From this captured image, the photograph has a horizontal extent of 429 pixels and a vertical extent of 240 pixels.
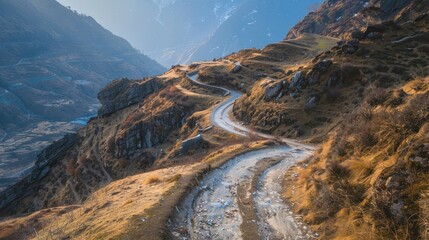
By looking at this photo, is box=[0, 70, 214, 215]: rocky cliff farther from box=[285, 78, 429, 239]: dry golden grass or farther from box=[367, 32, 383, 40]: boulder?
box=[285, 78, 429, 239]: dry golden grass

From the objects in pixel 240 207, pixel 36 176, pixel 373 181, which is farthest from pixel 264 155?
pixel 36 176

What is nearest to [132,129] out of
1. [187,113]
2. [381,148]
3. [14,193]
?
[187,113]

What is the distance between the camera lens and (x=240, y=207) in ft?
55.9

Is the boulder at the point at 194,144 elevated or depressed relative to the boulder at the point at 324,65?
depressed

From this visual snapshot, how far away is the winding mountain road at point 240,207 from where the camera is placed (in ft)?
45.5

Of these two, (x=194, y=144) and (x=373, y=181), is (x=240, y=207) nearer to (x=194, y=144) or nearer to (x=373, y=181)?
(x=373, y=181)

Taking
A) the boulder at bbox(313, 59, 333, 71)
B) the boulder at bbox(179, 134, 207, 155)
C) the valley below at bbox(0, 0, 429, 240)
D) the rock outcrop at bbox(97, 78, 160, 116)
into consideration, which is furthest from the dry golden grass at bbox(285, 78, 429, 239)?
the rock outcrop at bbox(97, 78, 160, 116)

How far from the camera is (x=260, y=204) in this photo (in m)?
17.3

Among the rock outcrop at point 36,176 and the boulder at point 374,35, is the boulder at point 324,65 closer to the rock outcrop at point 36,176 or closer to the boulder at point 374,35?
the boulder at point 374,35

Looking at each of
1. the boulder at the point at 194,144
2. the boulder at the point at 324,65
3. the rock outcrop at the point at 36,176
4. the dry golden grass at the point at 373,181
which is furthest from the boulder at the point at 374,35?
the rock outcrop at the point at 36,176

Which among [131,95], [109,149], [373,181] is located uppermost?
[373,181]

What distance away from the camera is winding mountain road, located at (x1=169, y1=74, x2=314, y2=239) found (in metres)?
13.9

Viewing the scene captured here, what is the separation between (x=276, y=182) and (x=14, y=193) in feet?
336

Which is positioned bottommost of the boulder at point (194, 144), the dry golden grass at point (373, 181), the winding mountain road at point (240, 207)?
the boulder at point (194, 144)
